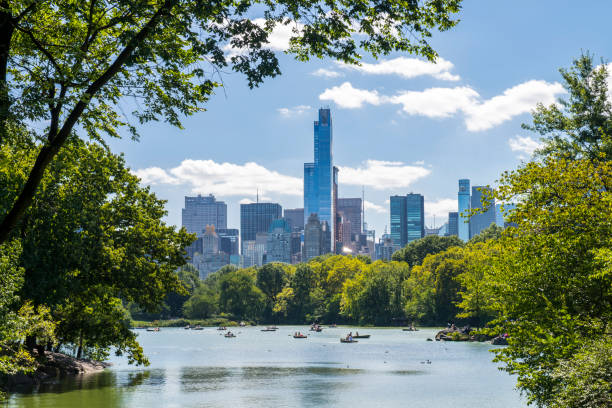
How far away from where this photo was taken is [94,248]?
32.6 meters

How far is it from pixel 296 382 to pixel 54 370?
1511cm

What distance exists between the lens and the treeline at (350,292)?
367ft

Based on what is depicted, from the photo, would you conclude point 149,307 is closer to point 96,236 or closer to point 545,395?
point 96,236

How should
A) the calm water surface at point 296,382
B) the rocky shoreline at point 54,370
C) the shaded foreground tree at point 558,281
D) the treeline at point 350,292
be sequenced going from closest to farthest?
the shaded foreground tree at point 558,281, the calm water surface at point 296,382, the rocky shoreline at point 54,370, the treeline at point 350,292

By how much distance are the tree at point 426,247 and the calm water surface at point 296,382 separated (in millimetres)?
71362

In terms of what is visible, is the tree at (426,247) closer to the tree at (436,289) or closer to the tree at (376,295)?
the tree at (376,295)

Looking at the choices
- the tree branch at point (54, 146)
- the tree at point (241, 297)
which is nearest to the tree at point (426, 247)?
the tree at point (241, 297)

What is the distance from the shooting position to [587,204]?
2097 cm

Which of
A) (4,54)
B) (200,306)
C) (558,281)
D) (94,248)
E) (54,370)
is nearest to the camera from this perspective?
(4,54)

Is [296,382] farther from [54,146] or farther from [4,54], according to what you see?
[4,54]

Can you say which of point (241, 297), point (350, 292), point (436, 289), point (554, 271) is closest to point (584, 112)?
point (554, 271)

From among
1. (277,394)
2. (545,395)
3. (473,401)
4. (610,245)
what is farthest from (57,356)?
(610,245)

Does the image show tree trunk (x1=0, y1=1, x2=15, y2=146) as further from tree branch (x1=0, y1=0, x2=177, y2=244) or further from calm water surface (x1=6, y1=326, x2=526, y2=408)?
calm water surface (x1=6, y1=326, x2=526, y2=408)

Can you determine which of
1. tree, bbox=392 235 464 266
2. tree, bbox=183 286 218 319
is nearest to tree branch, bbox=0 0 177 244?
tree, bbox=392 235 464 266
